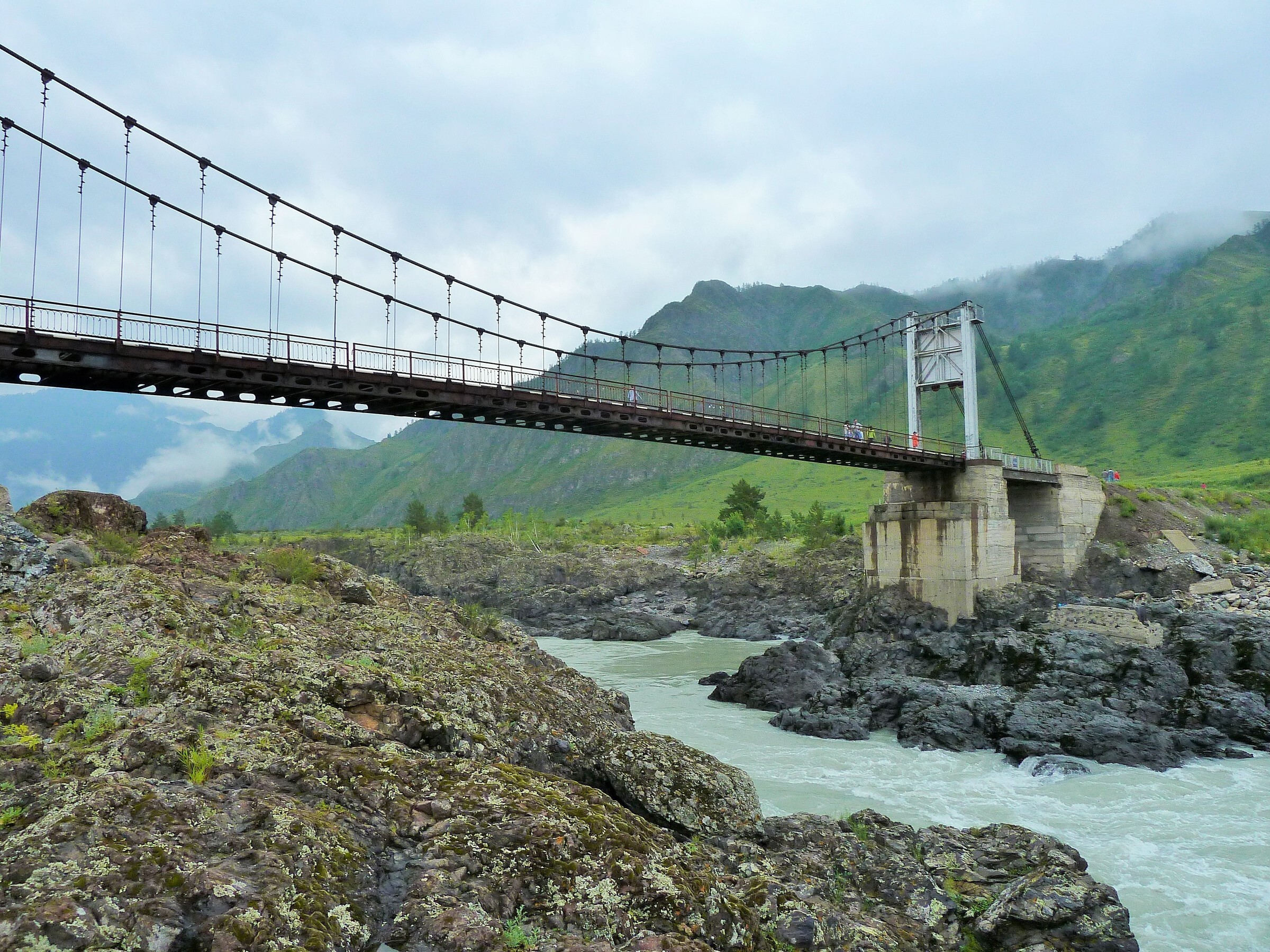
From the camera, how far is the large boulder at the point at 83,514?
14.5 metres

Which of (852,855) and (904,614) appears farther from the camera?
(904,614)

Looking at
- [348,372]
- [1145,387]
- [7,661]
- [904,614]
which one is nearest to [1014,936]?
[7,661]

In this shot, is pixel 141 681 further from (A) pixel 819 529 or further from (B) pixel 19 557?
(A) pixel 819 529

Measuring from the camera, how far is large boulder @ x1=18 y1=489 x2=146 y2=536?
47.6ft

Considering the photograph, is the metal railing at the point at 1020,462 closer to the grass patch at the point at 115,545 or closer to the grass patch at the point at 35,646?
the grass patch at the point at 115,545

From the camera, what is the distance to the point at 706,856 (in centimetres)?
809

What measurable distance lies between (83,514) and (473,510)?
294 ft

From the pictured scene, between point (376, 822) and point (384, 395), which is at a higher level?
point (384, 395)

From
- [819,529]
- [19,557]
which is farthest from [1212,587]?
[19,557]

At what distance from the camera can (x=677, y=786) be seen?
9547 millimetres

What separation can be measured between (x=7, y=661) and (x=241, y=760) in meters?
3.29

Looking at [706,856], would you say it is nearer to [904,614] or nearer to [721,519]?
[904,614]

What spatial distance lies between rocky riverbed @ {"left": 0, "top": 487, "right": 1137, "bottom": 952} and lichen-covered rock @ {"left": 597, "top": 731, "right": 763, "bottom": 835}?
0.03 m

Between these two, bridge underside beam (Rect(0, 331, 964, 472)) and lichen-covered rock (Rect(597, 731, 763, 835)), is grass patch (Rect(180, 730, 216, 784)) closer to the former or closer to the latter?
lichen-covered rock (Rect(597, 731, 763, 835))
